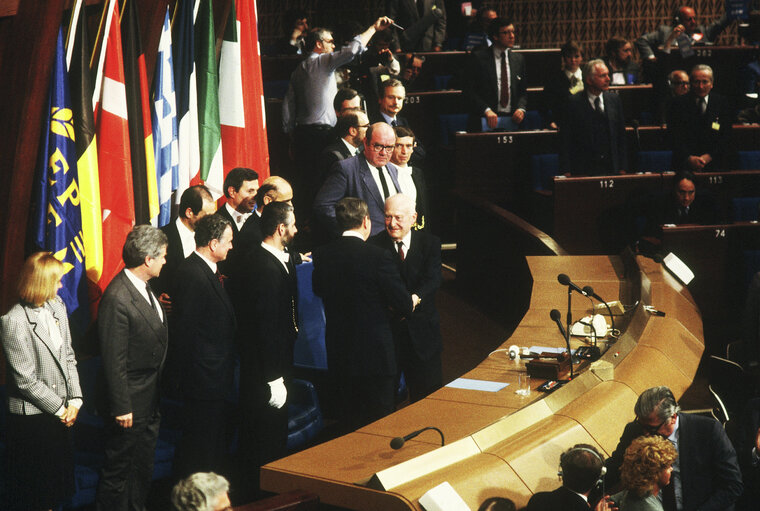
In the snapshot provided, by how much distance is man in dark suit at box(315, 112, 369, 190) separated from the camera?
539 cm

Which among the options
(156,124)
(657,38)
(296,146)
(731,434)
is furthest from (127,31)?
(657,38)

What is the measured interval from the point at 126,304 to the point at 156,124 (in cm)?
187

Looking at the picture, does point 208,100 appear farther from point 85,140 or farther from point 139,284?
point 139,284

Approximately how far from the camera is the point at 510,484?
2893 millimetres

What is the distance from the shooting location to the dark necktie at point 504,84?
736cm

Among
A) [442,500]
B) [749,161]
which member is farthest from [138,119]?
[749,161]

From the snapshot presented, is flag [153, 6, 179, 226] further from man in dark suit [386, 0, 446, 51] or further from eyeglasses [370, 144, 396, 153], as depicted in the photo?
man in dark suit [386, 0, 446, 51]

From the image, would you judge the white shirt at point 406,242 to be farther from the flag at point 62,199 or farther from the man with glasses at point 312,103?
the man with glasses at point 312,103

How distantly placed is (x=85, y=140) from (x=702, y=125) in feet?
15.6

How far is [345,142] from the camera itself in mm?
5473

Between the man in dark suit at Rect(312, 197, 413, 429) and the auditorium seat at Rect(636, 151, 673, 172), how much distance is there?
387cm

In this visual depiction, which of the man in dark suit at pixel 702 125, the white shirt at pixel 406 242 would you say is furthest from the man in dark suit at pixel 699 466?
the man in dark suit at pixel 702 125

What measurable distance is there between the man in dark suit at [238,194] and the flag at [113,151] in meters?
0.51

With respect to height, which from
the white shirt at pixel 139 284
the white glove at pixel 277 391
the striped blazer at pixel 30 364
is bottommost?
the white glove at pixel 277 391
